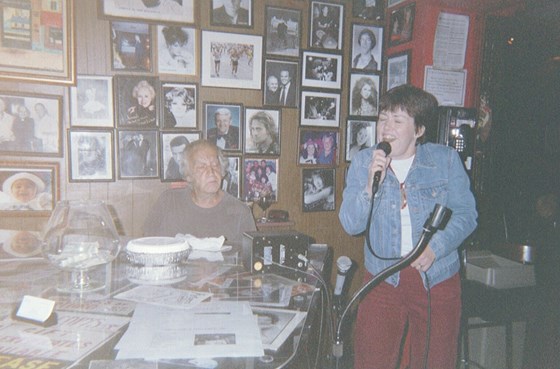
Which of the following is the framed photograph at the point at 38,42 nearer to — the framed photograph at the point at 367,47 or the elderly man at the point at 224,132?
the elderly man at the point at 224,132

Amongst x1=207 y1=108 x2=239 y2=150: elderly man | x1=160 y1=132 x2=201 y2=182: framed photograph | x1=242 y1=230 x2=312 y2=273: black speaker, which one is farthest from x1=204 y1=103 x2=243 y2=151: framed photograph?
x1=242 y1=230 x2=312 y2=273: black speaker

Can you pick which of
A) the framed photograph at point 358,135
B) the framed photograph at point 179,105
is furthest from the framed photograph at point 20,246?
the framed photograph at point 358,135

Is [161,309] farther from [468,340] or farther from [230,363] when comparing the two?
[468,340]

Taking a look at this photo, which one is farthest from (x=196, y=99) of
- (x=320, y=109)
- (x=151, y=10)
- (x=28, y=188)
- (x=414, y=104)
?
(x=414, y=104)

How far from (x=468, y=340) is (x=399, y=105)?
5.19 ft

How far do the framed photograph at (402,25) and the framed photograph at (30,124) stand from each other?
235 cm

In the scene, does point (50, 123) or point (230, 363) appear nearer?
point (230, 363)

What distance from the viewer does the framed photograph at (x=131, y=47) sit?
274 centimetres

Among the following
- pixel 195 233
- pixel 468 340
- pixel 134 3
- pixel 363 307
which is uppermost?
pixel 134 3

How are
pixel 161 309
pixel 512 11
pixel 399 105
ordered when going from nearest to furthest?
1. pixel 161 309
2. pixel 399 105
3. pixel 512 11

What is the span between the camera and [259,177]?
10.2ft

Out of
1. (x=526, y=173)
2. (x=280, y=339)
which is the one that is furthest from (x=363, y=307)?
(x=526, y=173)

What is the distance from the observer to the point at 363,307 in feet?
6.27

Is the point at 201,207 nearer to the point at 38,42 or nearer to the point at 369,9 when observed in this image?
the point at 38,42
